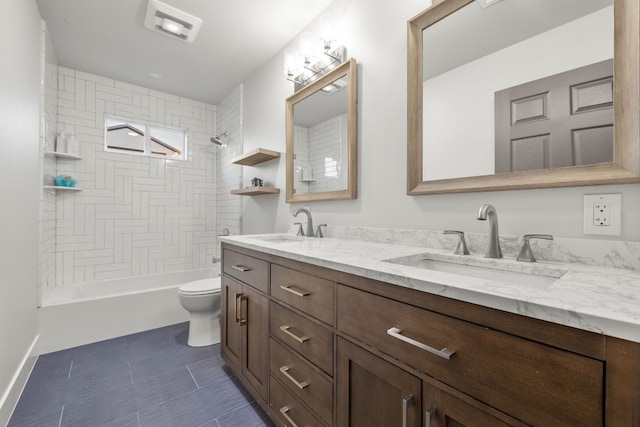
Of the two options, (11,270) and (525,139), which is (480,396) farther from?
(11,270)

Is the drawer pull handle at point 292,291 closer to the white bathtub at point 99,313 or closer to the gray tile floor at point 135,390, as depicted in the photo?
the gray tile floor at point 135,390

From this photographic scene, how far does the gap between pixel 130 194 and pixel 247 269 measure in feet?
8.31

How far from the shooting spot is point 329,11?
1.96 meters

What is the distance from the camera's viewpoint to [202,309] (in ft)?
7.59

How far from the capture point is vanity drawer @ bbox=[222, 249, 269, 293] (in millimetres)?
1430

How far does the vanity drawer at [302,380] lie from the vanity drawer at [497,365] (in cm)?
35

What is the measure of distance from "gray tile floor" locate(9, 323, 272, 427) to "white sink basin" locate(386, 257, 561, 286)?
46.4 inches

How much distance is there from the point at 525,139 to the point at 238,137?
111 inches

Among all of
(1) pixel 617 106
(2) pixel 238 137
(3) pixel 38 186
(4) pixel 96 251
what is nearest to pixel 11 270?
(3) pixel 38 186

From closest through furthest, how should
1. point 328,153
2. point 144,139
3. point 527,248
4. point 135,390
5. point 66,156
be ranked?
1. point 527,248
2. point 135,390
3. point 328,153
4. point 66,156
5. point 144,139

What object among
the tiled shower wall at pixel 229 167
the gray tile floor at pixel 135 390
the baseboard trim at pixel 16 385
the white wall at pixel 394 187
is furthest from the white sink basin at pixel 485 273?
the tiled shower wall at pixel 229 167

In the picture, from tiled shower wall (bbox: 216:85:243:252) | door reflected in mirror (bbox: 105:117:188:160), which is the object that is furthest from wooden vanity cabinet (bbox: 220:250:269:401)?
door reflected in mirror (bbox: 105:117:188:160)

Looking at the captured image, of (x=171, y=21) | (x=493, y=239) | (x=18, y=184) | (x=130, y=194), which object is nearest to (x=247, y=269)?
(x=493, y=239)

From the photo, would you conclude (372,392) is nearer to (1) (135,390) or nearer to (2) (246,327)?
(2) (246,327)
